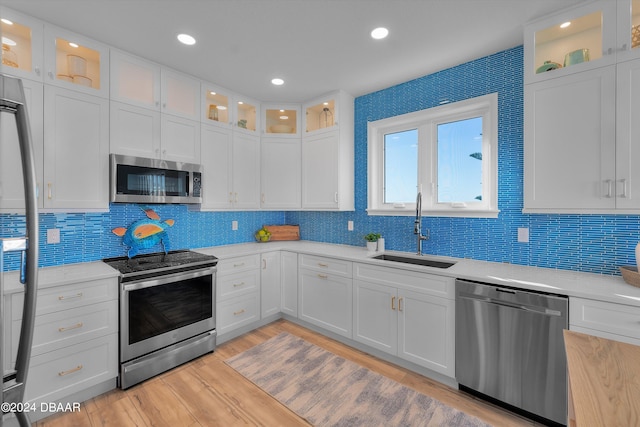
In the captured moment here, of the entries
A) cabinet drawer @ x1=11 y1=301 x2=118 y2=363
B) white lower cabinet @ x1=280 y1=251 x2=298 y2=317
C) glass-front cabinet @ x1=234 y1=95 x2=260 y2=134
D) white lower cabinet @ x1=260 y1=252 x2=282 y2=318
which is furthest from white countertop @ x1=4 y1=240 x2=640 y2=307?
glass-front cabinet @ x1=234 y1=95 x2=260 y2=134

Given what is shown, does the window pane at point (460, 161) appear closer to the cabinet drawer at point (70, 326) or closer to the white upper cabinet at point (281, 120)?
the white upper cabinet at point (281, 120)

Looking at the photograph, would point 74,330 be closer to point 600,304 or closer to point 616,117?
point 600,304

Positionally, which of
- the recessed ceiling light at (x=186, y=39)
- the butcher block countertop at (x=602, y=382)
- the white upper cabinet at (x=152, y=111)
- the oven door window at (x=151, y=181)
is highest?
the recessed ceiling light at (x=186, y=39)

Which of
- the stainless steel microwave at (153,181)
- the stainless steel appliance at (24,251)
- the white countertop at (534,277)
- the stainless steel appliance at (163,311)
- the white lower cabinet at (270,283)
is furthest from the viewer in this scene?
the white lower cabinet at (270,283)

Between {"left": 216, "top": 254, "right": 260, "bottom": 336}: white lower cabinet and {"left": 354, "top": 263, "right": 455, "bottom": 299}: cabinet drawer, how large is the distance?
1.16m

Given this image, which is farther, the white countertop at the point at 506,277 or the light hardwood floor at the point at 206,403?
the light hardwood floor at the point at 206,403

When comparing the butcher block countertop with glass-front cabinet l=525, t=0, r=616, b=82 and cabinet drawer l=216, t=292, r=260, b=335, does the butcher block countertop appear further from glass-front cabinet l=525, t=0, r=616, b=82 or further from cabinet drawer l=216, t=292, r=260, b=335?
cabinet drawer l=216, t=292, r=260, b=335

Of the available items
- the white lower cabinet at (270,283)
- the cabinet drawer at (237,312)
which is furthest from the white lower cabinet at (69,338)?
the white lower cabinet at (270,283)

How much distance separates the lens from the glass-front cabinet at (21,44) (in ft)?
6.41

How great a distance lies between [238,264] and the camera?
305 centimetres

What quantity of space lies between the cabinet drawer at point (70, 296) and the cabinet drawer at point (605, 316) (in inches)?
121

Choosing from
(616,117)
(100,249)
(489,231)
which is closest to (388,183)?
(489,231)

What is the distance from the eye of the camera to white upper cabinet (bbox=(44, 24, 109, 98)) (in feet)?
6.94

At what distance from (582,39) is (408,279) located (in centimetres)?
207
